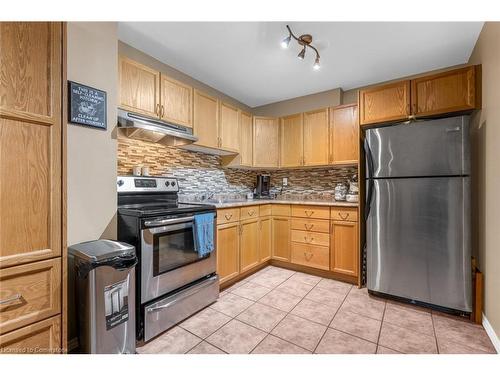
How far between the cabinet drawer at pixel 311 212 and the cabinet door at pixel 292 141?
709 mm

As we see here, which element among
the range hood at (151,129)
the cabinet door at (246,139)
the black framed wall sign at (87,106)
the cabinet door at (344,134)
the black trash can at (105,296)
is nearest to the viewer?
the black trash can at (105,296)

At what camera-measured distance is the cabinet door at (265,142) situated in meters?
3.47

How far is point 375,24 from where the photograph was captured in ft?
6.10

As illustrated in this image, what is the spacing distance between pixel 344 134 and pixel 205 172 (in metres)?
1.90

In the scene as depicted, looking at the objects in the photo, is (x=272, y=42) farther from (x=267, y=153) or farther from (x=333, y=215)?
(x=333, y=215)

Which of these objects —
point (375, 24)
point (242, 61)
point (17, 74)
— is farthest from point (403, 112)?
point (17, 74)

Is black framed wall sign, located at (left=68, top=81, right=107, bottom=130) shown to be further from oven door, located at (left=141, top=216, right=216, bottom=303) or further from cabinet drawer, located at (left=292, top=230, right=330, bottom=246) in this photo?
cabinet drawer, located at (left=292, top=230, right=330, bottom=246)

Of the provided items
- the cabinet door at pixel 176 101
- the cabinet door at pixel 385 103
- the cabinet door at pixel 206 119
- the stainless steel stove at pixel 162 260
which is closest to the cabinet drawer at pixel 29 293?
the stainless steel stove at pixel 162 260

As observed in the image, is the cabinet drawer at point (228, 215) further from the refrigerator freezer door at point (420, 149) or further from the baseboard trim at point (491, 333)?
the baseboard trim at point (491, 333)

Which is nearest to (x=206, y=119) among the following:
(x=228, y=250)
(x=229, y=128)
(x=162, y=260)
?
(x=229, y=128)

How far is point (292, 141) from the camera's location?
3.39 m

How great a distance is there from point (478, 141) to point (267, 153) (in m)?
2.29

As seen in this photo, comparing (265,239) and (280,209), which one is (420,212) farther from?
(265,239)

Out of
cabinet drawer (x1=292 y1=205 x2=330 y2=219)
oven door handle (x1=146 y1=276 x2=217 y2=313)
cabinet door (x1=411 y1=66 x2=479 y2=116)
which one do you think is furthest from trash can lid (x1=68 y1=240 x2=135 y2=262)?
cabinet door (x1=411 y1=66 x2=479 y2=116)
